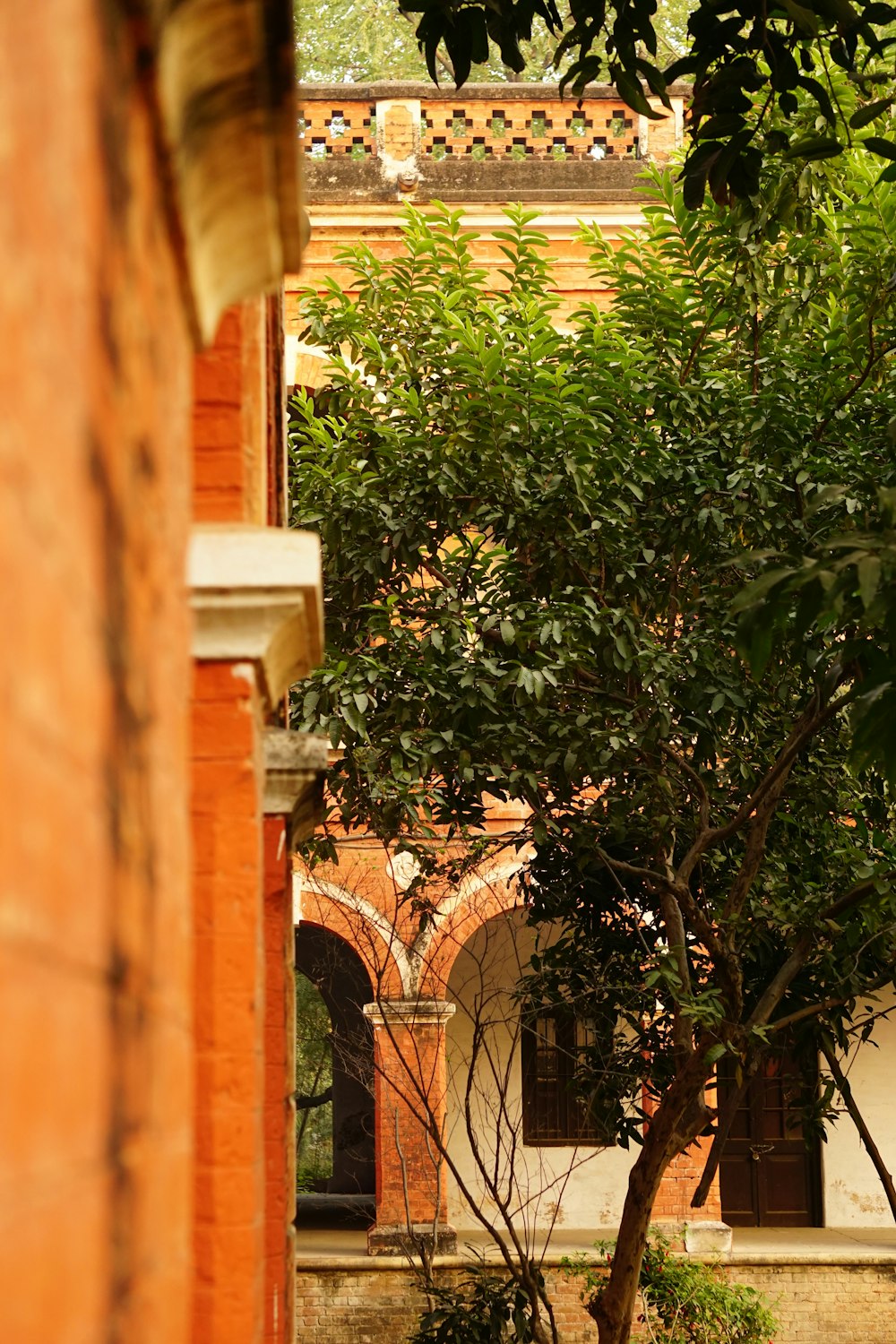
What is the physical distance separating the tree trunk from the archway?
19.7ft

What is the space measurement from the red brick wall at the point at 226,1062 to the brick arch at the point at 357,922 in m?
10.7

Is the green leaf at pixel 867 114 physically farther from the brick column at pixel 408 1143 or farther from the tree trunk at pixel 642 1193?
the brick column at pixel 408 1143

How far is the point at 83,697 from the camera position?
1176 mm

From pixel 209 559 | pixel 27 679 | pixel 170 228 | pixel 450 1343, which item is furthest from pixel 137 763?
pixel 450 1343

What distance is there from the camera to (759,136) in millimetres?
7918

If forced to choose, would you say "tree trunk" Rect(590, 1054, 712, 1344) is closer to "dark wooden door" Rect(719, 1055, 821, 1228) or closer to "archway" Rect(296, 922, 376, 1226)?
"archway" Rect(296, 922, 376, 1226)

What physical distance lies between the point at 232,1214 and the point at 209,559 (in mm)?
1076

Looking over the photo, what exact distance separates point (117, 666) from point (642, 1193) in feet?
25.2

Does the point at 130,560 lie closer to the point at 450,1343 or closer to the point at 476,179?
the point at 450,1343

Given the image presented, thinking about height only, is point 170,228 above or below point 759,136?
below

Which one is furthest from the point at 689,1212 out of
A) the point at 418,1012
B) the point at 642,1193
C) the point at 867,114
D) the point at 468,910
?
the point at 867,114

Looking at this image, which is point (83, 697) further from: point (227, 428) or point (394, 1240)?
point (394, 1240)

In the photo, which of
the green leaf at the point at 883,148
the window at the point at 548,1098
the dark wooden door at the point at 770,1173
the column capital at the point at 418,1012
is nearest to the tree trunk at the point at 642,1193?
the column capital at the point at 418,1012

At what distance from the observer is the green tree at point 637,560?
24.6ft
